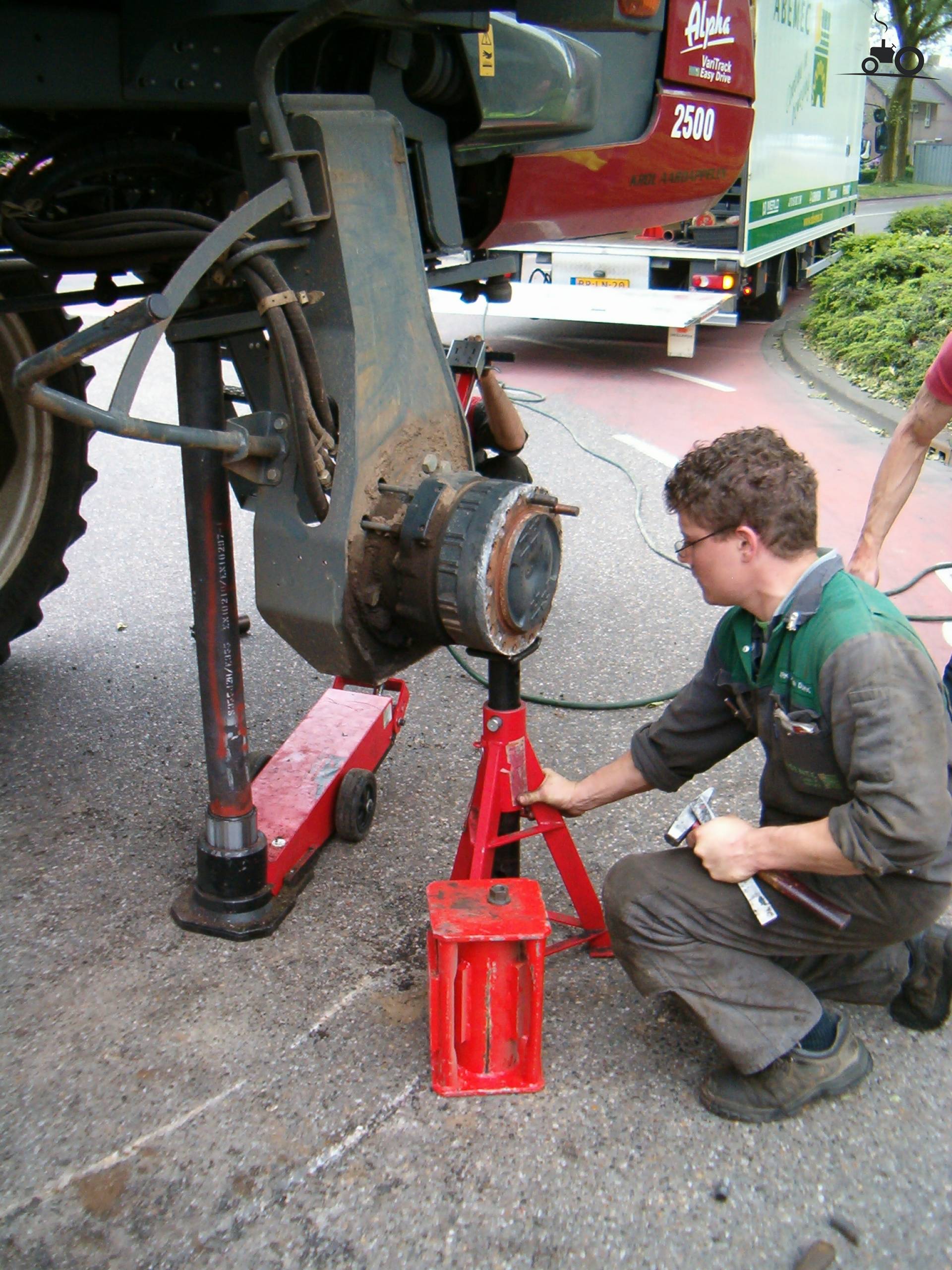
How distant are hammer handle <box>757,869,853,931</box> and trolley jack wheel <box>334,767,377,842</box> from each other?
1123 mm

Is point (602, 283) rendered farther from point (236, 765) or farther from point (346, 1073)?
point (346, 1073)

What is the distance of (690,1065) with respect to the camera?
212cm

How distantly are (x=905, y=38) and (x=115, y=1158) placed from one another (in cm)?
4052

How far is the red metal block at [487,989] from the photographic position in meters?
1.95

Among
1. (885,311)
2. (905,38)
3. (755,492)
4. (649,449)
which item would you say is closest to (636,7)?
(755,492)

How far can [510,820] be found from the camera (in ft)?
7.55

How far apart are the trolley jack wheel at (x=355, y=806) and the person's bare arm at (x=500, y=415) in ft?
4.06

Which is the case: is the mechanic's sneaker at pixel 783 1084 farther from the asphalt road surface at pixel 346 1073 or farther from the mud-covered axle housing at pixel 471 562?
the mud-covered axle housing at pixel 471 562

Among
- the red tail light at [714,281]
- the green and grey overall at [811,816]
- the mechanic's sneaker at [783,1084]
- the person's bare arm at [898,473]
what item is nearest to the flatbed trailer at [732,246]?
the red tail light at [714,281]

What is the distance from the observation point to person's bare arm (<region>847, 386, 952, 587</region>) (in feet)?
9.32

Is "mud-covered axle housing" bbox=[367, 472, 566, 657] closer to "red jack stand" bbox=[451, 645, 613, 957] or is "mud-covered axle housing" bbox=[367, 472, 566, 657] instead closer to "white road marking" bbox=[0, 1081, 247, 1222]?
"red jack stand" bbox=[451, 645, 613, 957]

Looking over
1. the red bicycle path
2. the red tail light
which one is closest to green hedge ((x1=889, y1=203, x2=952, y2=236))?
the red bicycle path

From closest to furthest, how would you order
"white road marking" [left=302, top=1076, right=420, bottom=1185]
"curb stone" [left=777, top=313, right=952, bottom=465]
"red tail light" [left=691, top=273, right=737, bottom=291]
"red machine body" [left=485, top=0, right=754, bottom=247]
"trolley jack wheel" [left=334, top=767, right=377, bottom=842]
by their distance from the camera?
"white road marking" [left=302, top=1076, right=420, bottom=1185] < "trolley jack wheel" [left=334, top=767, right=377, bottom=842] < "red machine body" [left=485, top=0, right=754, bottom=247] < "curb stone" [left=777, top=313, right=952, bottom=465] < "red tail light" [left=691, top=273, right=737, bottom=291]

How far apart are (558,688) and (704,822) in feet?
5.20
